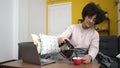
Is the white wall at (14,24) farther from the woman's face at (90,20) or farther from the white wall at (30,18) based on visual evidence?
the woman's face at (90,20)

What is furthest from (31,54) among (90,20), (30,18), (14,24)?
(30,18)

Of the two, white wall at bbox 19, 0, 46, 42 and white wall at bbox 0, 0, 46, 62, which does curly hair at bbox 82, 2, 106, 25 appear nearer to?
white wall at bbox 0, 0, 46, 62

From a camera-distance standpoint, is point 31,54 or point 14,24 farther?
point 14,24

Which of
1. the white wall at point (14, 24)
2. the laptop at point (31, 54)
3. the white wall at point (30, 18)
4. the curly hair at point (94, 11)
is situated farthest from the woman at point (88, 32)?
the white wall at point (30, 18)

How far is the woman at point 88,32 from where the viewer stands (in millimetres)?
1802

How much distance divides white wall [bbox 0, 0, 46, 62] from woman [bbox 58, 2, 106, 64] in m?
2.24

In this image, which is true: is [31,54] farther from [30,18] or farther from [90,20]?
[30,18]

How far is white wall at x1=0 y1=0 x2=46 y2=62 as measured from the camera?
3.72 metres

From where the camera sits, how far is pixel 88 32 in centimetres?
189

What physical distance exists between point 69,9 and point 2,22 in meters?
1.78

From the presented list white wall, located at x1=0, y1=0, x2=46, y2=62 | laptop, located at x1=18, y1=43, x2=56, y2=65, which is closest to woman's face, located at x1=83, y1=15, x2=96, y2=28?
laptop, located at x1=18, y1=43, x2=56, y2=65

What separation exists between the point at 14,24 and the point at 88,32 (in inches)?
98.3

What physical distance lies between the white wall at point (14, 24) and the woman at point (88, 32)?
88.2 inches

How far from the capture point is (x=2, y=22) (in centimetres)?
368
